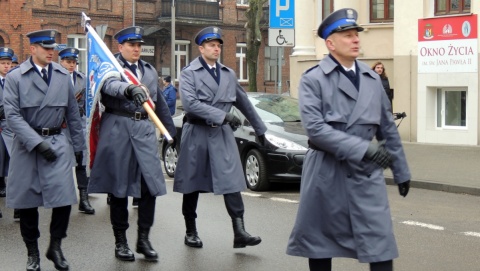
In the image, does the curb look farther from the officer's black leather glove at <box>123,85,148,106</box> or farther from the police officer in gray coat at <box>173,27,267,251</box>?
the officer's black leather glove at <box>123,85,148,106</box>

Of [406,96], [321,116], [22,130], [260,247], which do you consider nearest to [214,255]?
[260,247]

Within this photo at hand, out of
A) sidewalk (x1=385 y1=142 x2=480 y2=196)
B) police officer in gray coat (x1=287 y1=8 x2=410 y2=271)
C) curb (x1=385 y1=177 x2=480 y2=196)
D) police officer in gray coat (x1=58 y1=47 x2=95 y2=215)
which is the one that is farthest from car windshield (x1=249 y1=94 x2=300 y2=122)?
police officer in gray coat (x1=287 y1=8 x2=410 y2=271)

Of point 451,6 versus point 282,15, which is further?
point 451,6

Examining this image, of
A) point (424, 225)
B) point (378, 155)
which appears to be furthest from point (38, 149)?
point (424, 225)

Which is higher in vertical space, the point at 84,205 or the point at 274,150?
the point at 274,150

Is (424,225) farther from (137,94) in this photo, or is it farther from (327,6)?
(327,6)

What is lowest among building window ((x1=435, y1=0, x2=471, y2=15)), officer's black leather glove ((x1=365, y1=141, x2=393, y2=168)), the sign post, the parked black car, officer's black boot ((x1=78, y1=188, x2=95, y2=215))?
officer's black boot ((x1=78, y1=188, x2=95, y2=215))

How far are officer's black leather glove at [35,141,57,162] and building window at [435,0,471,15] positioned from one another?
1558 cm

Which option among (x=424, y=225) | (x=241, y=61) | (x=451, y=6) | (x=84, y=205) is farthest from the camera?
(x=241, y=61)

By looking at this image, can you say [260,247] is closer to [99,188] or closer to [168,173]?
[99,188]

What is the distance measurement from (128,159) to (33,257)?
118cm

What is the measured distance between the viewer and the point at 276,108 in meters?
15.3

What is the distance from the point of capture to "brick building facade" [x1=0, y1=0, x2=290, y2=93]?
4406cm

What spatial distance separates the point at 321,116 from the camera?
18.8ft
